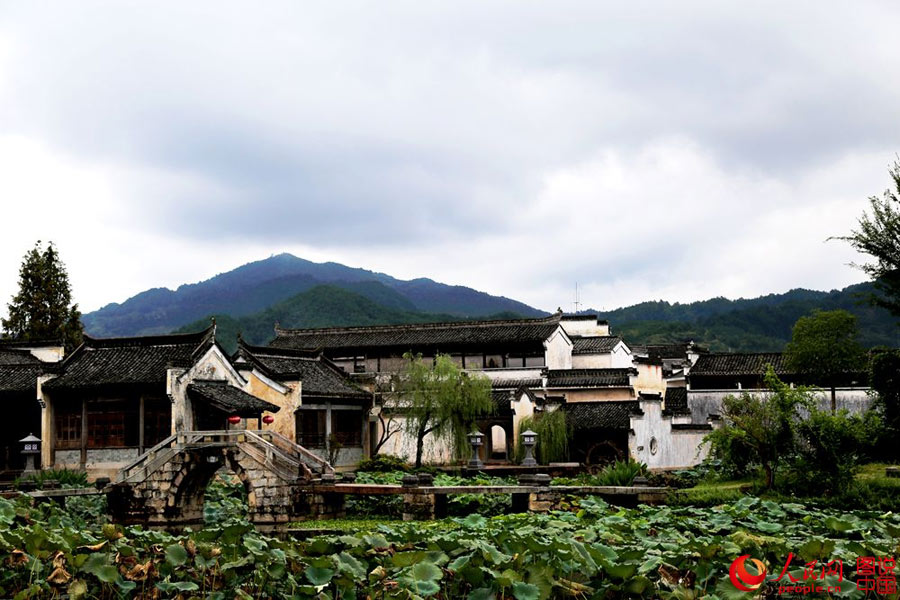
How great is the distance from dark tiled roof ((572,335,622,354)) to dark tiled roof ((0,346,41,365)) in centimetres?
2075

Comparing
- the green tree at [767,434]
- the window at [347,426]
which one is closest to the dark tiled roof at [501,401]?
the window at [347,426]

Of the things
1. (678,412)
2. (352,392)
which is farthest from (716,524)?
(678,412)

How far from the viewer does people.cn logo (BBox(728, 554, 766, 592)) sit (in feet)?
26.3

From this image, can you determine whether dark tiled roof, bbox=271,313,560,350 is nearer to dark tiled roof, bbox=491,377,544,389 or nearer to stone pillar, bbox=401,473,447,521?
dark tiled roof, bbox=491,377,544,389

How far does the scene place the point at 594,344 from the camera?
42.4 m

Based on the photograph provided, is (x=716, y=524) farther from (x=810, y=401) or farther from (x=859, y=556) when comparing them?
(x=810, y=401)

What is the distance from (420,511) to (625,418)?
13.8m

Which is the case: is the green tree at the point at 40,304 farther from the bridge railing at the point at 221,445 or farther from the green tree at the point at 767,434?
the green tree at the point at 767,434

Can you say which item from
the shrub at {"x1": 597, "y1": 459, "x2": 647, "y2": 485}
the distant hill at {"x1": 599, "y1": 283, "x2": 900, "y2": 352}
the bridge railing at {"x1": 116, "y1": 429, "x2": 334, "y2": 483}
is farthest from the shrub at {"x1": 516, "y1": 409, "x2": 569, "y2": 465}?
the distant hill at {"x1": 599, "y1": 283, "x2": 900, "y2": 352}

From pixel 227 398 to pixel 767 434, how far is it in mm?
A: 13918

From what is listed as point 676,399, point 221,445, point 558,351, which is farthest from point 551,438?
point 221,445

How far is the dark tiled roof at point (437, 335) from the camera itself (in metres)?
39.6

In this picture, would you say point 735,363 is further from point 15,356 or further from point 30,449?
point 30,449

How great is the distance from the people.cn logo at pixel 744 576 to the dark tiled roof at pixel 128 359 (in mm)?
20110
